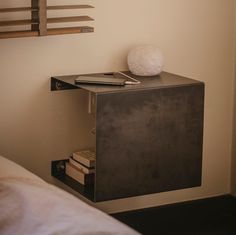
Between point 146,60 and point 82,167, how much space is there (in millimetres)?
585

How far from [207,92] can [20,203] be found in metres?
1.84

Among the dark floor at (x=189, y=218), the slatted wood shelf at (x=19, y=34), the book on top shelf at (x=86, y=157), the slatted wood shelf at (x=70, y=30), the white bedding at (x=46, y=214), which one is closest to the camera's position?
the white bedding at (x=46, y=214)

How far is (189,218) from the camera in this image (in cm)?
373

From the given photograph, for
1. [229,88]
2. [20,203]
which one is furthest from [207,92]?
[20,203]

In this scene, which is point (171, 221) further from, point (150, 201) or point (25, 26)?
point (25, 26)

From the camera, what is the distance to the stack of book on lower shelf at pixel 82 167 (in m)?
3.15

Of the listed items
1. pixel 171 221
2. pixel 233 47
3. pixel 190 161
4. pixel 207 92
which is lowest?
pixel 171 221

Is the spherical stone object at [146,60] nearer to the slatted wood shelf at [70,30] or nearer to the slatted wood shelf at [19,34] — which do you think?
the slatted wood shelf at [70,30]

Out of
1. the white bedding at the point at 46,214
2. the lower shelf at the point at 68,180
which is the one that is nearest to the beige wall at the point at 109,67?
the lower shelf at the point at 68,180

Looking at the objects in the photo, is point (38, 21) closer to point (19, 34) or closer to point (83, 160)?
point (19, 34)

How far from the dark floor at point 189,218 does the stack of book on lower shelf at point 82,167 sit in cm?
42

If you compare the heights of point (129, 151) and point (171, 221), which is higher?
point (129, 151)

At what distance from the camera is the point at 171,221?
369 centimetres

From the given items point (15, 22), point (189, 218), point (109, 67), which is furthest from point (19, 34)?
point (189, 218)
